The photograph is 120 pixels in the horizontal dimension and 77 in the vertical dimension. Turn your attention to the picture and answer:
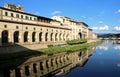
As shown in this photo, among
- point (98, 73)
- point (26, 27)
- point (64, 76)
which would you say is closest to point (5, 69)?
point (64, 76)

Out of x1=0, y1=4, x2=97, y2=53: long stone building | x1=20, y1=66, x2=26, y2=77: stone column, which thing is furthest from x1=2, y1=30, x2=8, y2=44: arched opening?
x1=20, y1=66, x2=26, y2=77: stone column

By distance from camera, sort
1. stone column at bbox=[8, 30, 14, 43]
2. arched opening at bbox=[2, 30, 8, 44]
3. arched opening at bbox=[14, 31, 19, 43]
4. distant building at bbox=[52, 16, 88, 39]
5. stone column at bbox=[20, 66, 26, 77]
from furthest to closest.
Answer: distant building at bbox=[52, 16, 88, 39] → arched opening at bbox=[14, 31, 19, 43] → stone column at bbox=[8, 30, 14, 43] → arched opening at bbox=[2, 30, 8, 44] → stone column at bbox=[20, 66, 26, 77]

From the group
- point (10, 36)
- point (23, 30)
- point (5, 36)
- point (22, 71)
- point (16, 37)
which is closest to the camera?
point (22, 71)

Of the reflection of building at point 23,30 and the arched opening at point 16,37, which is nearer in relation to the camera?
the reflection of building at point 23,30

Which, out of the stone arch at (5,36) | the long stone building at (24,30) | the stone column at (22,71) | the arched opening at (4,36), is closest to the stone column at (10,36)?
the long stone building at (24,30)

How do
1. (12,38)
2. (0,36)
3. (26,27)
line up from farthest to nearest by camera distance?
(26,27) < (12,38) < (0,36)

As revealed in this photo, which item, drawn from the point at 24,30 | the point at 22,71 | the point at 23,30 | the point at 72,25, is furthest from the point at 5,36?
the point at 72,25

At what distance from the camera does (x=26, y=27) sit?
48.8 metres

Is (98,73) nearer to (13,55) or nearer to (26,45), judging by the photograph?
(13,55)

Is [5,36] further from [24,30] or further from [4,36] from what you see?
[24,30]

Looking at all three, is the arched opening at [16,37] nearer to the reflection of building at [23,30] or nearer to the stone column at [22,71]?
the reflection of building at [23,30]

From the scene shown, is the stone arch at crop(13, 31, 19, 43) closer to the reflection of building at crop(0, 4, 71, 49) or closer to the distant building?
the reflection of building at crop(0, 4, 71, 49)

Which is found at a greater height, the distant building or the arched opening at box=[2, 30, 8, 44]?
the distant building

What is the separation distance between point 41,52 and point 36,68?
A: 617 inches
